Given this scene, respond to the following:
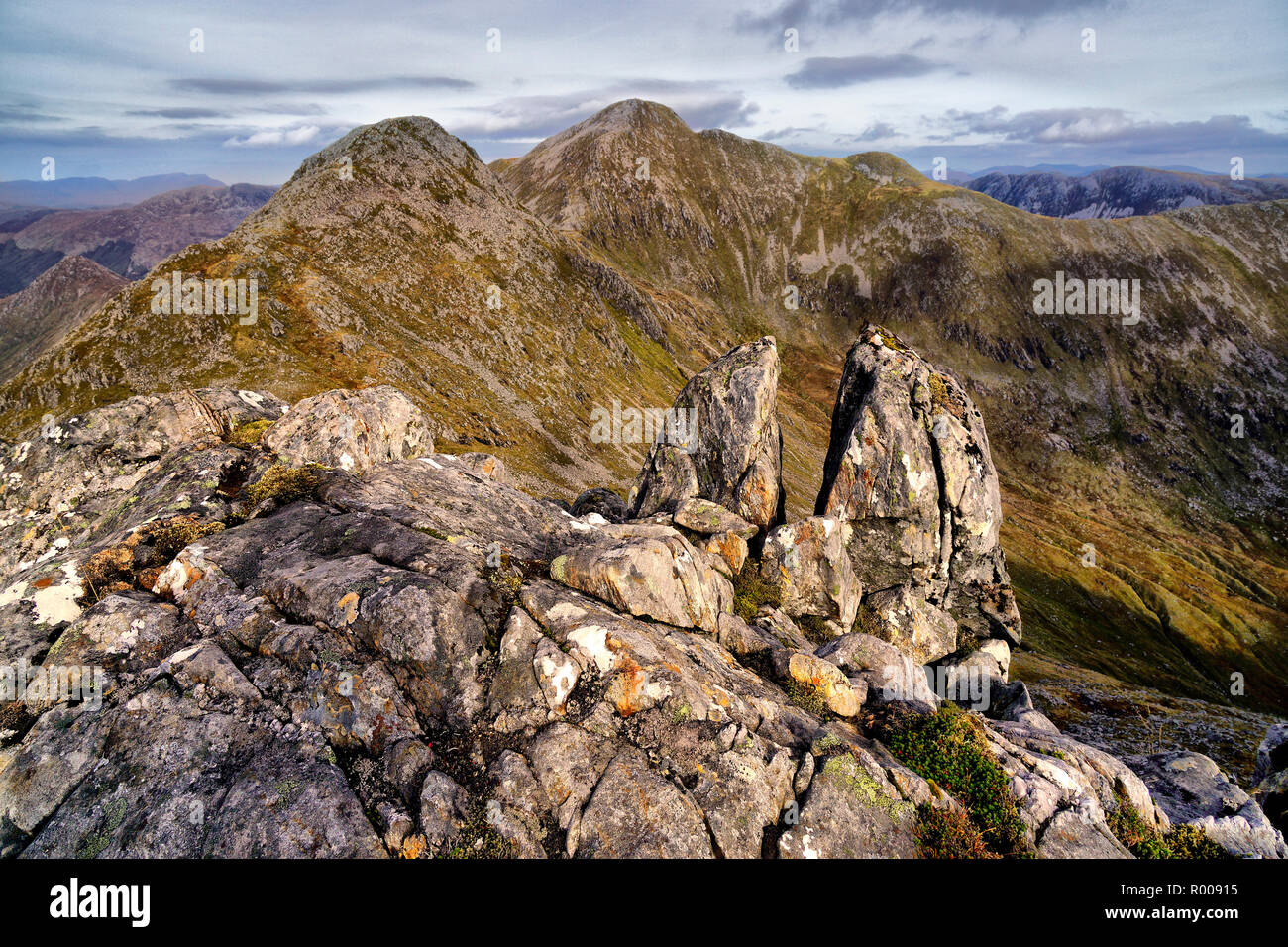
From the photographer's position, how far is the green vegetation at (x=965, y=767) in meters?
14.2

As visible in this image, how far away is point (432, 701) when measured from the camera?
13.7 metres

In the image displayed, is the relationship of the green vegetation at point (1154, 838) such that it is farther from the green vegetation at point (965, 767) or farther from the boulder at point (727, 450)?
the boulder at point (727, 450)

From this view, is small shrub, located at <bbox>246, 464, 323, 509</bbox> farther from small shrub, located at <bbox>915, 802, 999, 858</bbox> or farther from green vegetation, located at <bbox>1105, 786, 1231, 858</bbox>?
green vegetation, located at <bbox>1105, 786, 1231, 858</bbox>

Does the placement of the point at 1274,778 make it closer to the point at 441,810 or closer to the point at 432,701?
the point at 441,810

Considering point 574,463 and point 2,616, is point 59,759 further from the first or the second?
point 574,463

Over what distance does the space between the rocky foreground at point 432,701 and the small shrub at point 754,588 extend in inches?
157

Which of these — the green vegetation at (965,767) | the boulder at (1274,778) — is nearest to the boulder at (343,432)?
the green vegetation at (965,767)

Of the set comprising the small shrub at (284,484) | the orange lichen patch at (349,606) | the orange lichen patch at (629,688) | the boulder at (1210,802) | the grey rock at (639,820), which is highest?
the small shrub at (284,484)

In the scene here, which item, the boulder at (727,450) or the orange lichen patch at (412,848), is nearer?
the orange lichen patch at (412,848)

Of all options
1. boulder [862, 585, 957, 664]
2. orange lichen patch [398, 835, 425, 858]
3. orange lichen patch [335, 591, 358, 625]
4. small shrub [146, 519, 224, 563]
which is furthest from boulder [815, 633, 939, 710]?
small shrub [146, 519, 224, 563]

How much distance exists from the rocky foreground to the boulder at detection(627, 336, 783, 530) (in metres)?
12.3

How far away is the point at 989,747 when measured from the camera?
1669 cm

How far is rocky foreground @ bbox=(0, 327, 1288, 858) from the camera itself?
11492 millimetres
